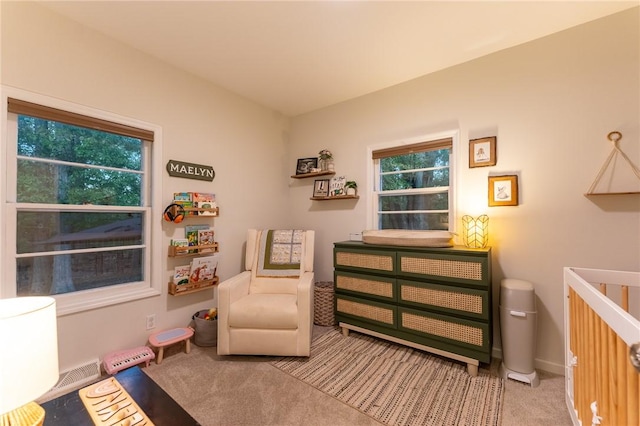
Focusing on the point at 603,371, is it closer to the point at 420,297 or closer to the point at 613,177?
the point at 420,297

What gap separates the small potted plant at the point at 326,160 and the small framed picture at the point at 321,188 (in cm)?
15

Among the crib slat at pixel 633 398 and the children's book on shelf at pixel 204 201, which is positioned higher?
the children's book on shelf at pixel 204 201

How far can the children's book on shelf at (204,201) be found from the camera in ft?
8.13

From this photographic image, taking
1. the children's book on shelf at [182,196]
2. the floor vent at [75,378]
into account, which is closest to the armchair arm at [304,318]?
the children's book on shelf at [182,196]

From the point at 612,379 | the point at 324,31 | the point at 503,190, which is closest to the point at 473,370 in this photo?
the point at 612,379

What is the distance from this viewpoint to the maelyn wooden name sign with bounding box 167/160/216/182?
2362 mm

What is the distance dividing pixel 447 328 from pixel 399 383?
0.55 meters

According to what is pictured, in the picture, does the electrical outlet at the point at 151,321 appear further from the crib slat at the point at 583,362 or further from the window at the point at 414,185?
the crib slat at the point at 583,362

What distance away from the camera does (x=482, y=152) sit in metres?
2.22

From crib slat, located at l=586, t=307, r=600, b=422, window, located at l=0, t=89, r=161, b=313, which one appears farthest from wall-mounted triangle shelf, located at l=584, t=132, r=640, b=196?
window, located at l=0, t=89, r=161, b=313

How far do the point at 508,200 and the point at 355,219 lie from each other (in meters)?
1.43

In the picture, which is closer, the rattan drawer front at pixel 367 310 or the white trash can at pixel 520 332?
the white trash can at pixel 520 332

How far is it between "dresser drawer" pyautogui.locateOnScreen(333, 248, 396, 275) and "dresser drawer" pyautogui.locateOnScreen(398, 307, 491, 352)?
14.3 inches

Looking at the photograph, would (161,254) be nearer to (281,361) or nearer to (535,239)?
(281,361)
